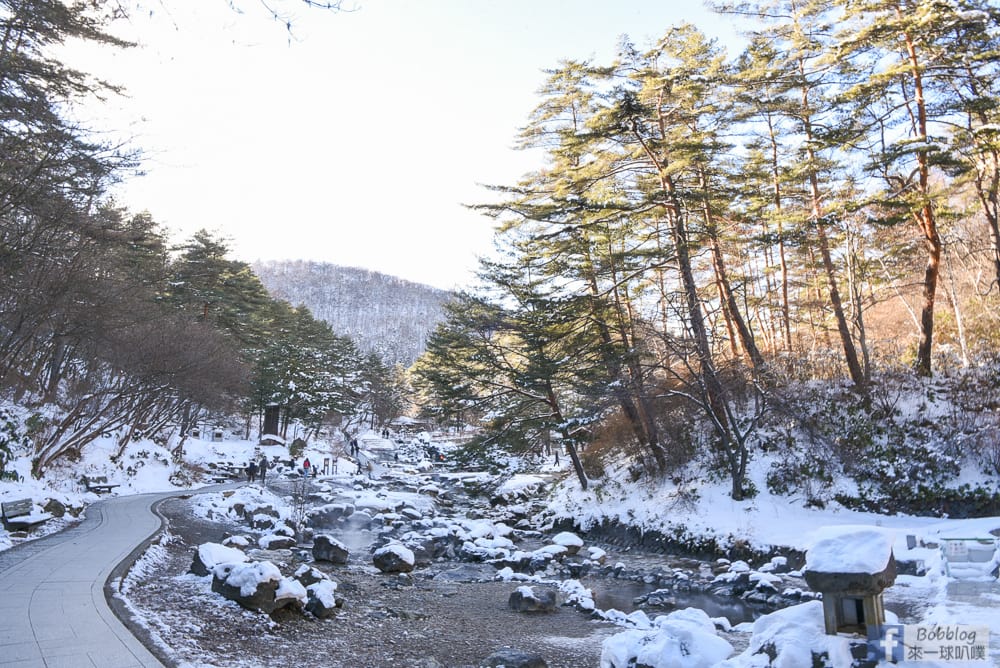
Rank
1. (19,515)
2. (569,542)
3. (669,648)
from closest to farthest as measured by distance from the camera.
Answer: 1. (669,648)
2. (19,515)
3. (569,542)

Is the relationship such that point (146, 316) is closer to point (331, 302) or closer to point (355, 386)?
point (355, 386)

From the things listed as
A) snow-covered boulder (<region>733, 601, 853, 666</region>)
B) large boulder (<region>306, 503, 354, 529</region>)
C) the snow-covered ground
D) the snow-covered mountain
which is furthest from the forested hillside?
the snow-covered mountain

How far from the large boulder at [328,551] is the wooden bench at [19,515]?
18.0 feet

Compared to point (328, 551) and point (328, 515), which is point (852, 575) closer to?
point (328, 551)

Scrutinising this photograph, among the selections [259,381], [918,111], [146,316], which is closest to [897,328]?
[918,111]

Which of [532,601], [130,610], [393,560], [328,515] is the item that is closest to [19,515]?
[130,610]

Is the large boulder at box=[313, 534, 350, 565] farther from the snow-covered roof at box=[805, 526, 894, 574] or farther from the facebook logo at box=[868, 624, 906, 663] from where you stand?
the facebook logo at box=[868, 624, 906, 663]

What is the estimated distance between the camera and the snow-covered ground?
15.5ft

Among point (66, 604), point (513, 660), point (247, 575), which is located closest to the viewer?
point (66, 604)

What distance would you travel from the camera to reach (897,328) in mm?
22875

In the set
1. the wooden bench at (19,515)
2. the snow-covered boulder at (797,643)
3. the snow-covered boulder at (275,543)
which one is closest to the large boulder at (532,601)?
the snow-covered boulder at (797,643)

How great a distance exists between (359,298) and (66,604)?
180 m

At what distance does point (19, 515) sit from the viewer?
35.5ft

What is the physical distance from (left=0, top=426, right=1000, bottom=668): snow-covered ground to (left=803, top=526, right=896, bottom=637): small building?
0.17ft
